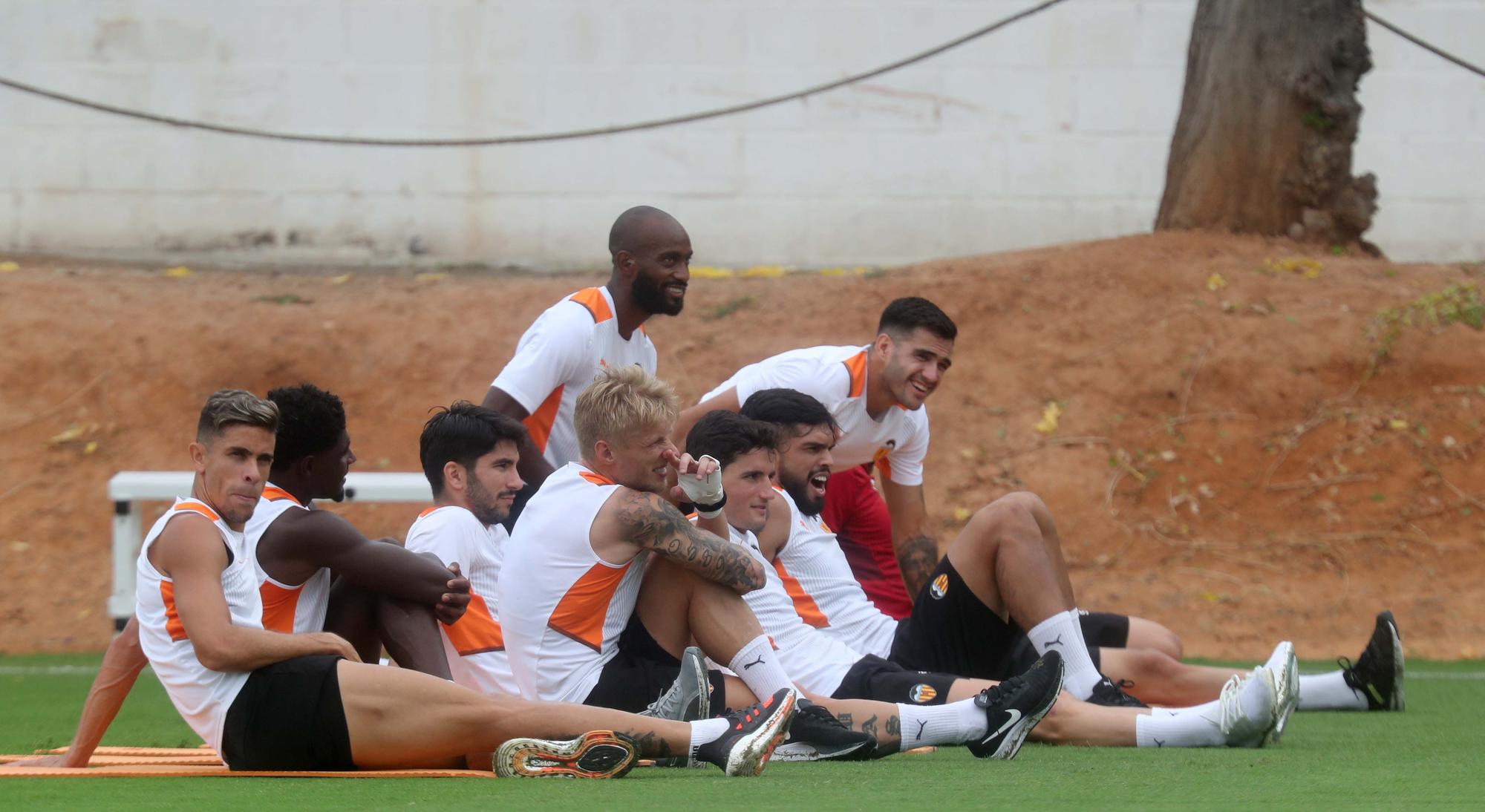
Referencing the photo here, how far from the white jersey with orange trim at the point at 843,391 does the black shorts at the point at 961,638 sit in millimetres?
1073

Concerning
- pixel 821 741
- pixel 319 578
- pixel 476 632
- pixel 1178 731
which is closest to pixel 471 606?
pixel 476 632

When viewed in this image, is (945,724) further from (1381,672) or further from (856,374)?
(1381,672)

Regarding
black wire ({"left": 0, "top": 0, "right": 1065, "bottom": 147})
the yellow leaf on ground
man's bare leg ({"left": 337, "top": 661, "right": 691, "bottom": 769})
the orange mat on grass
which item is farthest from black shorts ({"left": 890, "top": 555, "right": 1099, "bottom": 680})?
black wire ({"left": 0, "top": 0, "right": 1065, "bottom": 147})

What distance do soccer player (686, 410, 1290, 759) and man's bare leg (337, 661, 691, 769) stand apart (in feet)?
2.06

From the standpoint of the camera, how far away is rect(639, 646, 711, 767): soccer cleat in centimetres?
441

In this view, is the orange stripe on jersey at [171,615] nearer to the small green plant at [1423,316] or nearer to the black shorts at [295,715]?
the black shorts at [295,715]

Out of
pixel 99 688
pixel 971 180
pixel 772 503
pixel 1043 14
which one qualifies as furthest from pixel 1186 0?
pixel 99 688

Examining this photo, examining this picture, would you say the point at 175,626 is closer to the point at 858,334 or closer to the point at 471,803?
the point at 471,803

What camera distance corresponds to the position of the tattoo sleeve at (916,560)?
22.2 ft

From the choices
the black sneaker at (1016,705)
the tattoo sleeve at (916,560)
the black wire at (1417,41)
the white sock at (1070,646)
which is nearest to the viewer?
the black sneaker at (1016,705)

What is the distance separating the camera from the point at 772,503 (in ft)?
17.5

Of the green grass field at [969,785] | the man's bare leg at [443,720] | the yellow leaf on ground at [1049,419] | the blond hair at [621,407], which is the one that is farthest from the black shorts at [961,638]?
the yellow leaf on ground at [1049,419]

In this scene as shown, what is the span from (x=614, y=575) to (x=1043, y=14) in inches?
345

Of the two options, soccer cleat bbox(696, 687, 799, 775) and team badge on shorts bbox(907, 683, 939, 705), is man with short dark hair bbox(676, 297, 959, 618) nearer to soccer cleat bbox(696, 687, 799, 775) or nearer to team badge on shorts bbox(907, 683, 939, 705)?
team badge on shorts bbox(907, 683, 939, 705)
